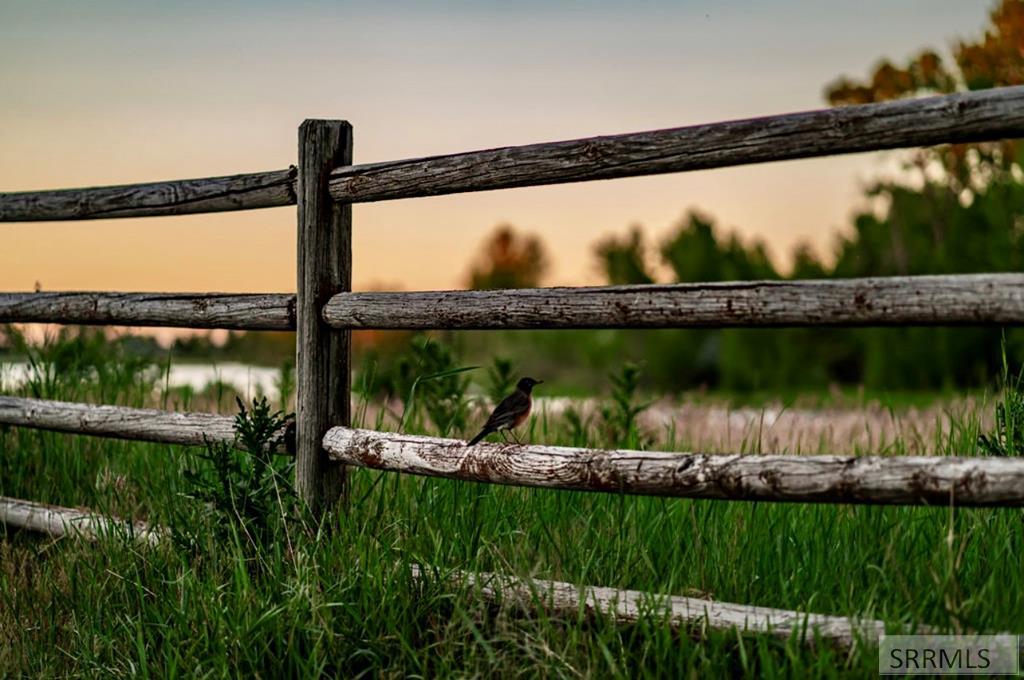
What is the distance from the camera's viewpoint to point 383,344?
1113 centimetres

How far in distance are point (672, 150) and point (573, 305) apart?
636 mm

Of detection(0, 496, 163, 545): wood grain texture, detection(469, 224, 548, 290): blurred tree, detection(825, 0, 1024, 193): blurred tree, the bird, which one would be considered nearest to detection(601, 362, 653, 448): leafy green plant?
the bird

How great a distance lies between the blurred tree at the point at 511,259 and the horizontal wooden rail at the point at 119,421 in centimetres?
4703

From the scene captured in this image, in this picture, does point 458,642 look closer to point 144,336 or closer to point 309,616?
point 309,616

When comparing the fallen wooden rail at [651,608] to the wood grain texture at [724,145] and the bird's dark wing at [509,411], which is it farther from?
the wood grain texture at [724,145]

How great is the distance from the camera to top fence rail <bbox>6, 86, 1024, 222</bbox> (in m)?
3.34

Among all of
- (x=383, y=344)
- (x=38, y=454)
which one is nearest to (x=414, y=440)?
(x=38, y=454)

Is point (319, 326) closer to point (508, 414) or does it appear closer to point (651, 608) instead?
point (508, 414)

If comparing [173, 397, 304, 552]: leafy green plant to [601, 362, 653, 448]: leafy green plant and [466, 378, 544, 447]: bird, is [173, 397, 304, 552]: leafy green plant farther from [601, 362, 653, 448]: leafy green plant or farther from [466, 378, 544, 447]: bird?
[601, 362, 653, 448]: leafy green plant

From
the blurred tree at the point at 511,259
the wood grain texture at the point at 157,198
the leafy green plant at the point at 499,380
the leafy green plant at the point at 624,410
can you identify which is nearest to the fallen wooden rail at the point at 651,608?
the wood grain texture at the point at 157,198

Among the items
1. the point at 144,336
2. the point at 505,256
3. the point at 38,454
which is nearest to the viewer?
the point at 38,454

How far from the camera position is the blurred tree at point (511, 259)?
53875mm

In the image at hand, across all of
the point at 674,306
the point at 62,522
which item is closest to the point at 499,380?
the point at 62,522

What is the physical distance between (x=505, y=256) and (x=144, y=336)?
155 feet
